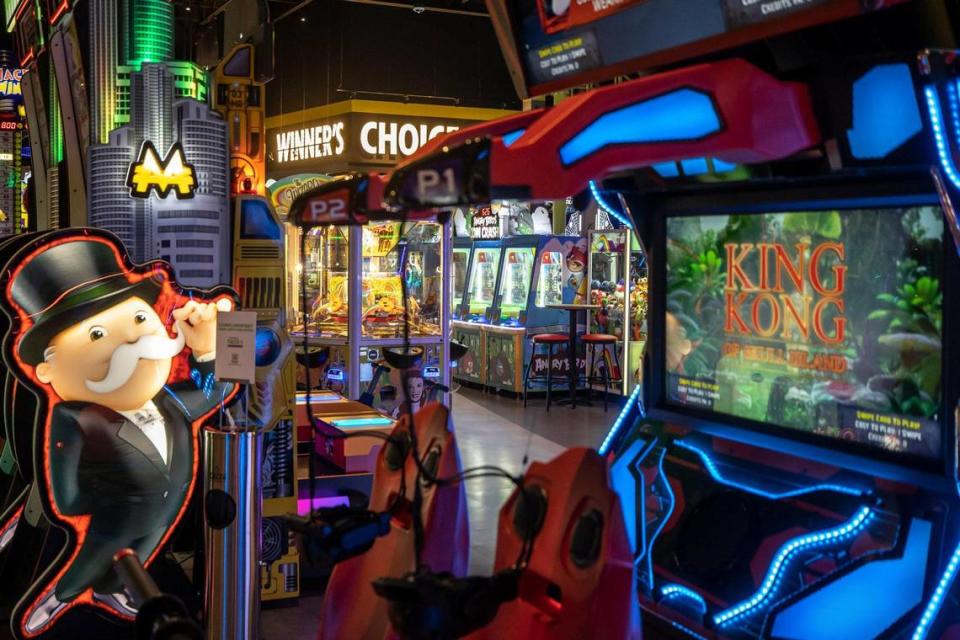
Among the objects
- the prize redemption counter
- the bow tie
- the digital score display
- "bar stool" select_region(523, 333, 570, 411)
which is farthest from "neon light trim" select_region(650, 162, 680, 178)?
"bar stool" select_region(523, 333, 570, 411)

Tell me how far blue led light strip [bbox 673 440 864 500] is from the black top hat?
2274mm

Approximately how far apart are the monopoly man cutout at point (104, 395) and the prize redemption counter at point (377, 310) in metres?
4.33

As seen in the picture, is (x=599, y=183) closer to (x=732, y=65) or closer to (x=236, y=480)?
(x=732, y=65)

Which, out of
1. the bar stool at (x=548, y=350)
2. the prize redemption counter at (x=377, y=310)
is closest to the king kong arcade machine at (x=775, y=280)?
the prize redemption counter at (x=377, y=310)

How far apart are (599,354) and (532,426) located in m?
6.96

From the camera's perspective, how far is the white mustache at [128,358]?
4359mm

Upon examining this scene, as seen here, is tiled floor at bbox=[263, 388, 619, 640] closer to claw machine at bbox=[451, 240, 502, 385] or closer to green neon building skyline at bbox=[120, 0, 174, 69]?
claw machine at bbox=[451, 240, 502, 385]

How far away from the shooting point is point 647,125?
2746mm

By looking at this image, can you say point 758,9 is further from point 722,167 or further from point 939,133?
point 722,167

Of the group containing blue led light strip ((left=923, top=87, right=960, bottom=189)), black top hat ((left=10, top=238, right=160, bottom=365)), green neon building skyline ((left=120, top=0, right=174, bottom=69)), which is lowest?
black top hat ((left=10, top=238, right=160, bottom=365))

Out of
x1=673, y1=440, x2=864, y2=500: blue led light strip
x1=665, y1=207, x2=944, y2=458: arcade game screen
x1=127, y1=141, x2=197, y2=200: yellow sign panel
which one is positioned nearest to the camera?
x1=665, y1=207, x2=944, y2=458: arcade game screen

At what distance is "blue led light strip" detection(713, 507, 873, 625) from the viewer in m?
3.04

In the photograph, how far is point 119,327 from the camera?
173 inches

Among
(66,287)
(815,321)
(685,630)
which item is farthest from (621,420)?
(66,287)
